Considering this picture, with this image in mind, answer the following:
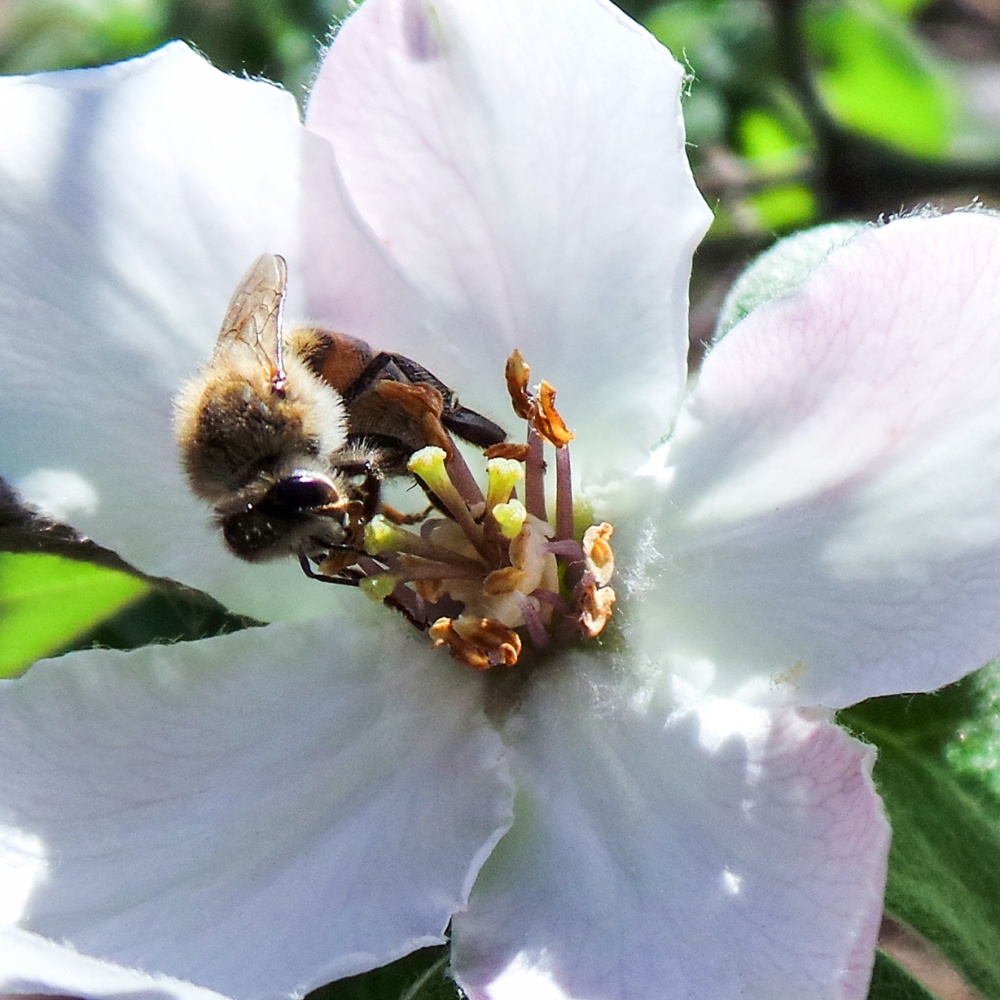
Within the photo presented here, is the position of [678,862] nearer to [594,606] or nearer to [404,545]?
[594,606]

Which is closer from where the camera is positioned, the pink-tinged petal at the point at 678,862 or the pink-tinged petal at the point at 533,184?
the pink-tinged petal at the point at 678,862

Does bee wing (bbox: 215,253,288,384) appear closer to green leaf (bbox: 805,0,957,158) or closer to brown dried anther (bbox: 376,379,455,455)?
brown dried anther (bbox: 376,379,455,455)

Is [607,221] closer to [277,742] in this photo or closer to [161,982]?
[277,742]

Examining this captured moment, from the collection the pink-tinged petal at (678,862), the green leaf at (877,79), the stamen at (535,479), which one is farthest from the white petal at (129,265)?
the green leaf at (877,79)

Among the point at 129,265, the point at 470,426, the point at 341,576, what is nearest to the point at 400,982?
the point at 341,576

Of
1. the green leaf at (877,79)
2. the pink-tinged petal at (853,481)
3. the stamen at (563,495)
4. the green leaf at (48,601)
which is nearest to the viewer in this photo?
the pink-tinged petal at (853,481)


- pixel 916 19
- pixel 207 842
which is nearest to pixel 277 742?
pixel 207 842

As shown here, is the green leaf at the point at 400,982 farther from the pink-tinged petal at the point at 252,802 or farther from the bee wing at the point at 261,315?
the bee wing at the point at 261,315
